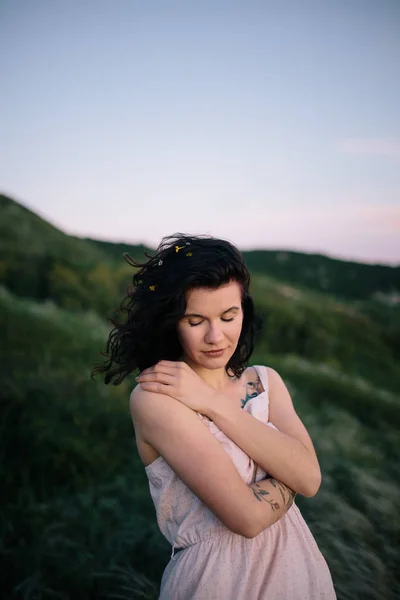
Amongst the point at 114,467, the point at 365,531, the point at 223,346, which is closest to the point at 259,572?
the point at 223,346

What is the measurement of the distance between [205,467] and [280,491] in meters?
0.37

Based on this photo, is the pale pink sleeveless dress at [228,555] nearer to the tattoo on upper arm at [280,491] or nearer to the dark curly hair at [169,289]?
the tattoo on upper arm at [280,491]

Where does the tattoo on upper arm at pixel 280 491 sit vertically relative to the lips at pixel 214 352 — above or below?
below

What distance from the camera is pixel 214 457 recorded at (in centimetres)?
176

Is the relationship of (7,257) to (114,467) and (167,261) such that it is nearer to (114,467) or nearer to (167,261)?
(114,467)

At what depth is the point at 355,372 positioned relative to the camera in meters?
9.52

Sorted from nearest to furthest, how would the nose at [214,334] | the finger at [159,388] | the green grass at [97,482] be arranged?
the finger at [159,388], the nose at [214,334], the green grass at [97,482]

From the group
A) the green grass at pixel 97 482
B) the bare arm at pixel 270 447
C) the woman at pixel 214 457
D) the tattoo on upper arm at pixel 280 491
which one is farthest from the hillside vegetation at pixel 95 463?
the tattoo on upper arm at pixel 280 491

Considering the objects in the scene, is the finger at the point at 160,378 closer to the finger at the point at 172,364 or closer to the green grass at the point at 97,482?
the finger at the point at 172,364

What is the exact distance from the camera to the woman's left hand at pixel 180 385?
6.15 feet

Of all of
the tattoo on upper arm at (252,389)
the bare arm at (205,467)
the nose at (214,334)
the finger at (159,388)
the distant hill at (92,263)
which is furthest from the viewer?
the distant hill at (92,263)

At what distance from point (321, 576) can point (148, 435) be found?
93cm

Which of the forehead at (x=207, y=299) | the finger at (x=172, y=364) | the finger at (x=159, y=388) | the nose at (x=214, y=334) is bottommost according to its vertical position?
the finger at (x=159, y=388)

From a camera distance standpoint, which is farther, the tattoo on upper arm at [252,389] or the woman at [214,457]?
the tattoo on upper arm at [252,389]
